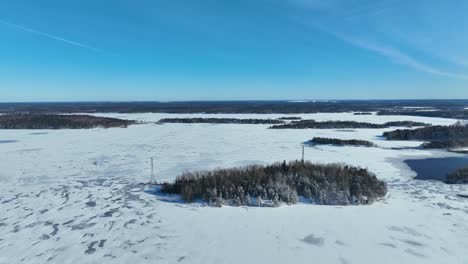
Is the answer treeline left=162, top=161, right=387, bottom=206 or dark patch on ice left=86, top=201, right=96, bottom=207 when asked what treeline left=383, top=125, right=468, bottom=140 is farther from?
dark patch on ice left=86, top=201, right=96, bottom=207

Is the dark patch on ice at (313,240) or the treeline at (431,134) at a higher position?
the treeline at (431,134)

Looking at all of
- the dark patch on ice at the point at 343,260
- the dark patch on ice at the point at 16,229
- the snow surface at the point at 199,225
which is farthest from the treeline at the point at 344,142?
the dark patch on ice at the point at 16,229

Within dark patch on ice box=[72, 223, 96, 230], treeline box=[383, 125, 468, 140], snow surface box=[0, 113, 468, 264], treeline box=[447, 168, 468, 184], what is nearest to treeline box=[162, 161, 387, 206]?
snow surface box=[0, 113, 468, 264]

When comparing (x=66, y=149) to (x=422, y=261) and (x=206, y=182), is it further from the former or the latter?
(x=422, y=261)

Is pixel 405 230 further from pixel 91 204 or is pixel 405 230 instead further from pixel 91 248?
pixel 91 204

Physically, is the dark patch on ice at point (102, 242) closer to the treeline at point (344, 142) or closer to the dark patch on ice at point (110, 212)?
the dark patch on ice at point (110, 212)

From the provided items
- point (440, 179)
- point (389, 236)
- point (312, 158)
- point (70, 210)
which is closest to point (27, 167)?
point (70, 210)
